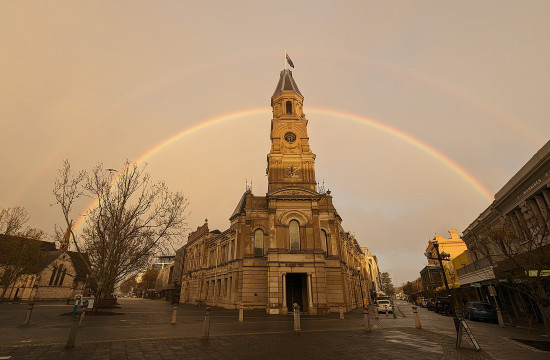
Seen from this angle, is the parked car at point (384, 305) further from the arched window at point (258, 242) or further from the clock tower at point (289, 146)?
the clock tower at point (289, 146)

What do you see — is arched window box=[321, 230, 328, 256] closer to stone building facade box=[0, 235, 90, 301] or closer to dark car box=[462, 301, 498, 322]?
dark car box=[462, 301, 498, 322]

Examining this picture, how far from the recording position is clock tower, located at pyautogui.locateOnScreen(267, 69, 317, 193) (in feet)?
123

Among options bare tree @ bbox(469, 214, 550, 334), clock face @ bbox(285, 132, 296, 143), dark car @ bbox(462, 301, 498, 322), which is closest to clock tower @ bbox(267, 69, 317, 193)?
clock face @ bbox(285, 132, 296, 143)

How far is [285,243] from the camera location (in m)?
30.8

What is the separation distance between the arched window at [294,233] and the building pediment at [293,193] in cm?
323

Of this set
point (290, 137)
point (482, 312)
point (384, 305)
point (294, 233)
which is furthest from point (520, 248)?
point (290, 137)

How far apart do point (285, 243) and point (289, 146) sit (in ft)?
50.1

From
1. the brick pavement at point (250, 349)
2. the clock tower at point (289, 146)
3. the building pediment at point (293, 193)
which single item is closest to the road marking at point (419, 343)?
the brick pavement at point (250, 349)

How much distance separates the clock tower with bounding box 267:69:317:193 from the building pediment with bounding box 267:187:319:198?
2527 mm

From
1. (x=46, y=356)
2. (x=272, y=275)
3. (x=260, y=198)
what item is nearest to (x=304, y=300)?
(x=272, y=275)

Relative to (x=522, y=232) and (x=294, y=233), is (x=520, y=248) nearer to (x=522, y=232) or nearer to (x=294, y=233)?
(x=522, y=232)

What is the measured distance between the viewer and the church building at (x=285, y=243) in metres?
29.4

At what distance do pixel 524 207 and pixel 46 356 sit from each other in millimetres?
27940

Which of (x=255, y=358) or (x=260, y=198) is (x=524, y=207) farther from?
(x=260, y=198)
